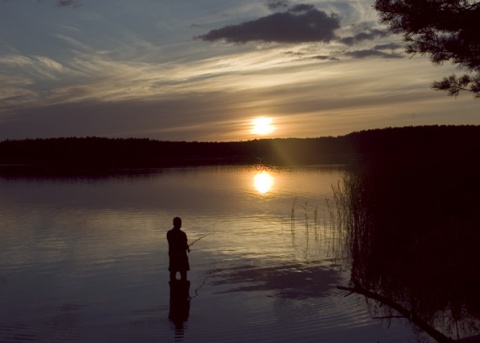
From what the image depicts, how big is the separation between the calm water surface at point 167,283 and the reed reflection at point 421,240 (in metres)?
0.98

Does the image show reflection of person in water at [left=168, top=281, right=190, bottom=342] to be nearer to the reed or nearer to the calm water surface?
the calm water surface

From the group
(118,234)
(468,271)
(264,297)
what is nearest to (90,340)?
(264,297)

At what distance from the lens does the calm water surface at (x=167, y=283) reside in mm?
14578

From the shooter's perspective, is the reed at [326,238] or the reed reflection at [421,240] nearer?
the reed reflection at [421,240]

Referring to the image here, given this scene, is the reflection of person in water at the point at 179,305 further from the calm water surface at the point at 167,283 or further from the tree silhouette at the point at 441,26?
the tree silhouette at the point at 441,26

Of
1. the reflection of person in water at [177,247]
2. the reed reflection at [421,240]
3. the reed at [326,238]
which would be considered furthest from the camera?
the reed at [326,238]

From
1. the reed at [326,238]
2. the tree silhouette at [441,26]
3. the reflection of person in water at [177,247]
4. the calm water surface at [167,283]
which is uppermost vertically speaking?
the tree silhouette at [441,26]

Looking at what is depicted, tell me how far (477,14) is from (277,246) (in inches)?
626

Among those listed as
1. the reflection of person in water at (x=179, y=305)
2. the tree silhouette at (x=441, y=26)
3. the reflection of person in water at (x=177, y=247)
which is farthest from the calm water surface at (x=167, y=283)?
the tree silhouette at (x=441, y=26)

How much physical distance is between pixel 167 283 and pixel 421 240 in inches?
340

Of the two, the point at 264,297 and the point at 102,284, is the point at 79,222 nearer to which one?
the point at 102,284

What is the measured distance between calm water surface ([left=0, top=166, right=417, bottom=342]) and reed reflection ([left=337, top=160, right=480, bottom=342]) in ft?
3.23

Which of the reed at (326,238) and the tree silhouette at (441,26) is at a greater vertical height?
the tree silhouette at (441,26)

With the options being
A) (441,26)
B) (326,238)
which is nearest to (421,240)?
(441,26)
